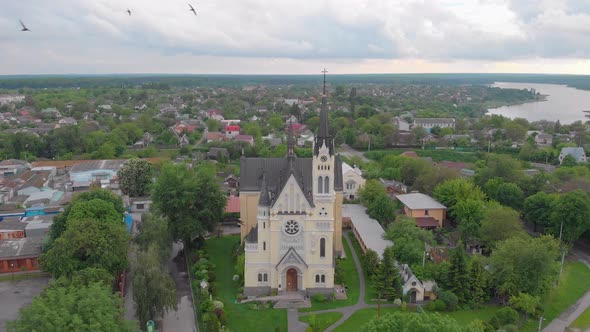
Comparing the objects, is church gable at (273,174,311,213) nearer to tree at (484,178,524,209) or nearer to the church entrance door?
the church entrance door

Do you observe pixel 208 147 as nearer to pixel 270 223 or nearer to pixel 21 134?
pixel 21 134

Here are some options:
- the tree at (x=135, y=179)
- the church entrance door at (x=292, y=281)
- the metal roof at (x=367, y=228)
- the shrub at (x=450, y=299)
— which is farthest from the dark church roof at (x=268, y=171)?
the tree at (x=135, y=179)

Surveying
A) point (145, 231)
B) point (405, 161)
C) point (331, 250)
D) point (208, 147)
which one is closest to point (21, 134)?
point (208, 147)

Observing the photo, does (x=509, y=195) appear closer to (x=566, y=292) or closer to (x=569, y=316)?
(x=566, y=292)

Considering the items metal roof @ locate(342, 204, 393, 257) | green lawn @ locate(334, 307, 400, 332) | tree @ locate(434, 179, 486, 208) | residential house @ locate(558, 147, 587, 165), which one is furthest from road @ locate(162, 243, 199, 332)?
residential house @ locate(558, 147, 587, 165)

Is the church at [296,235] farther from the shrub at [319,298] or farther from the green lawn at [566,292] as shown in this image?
the green lawn at [566,292]

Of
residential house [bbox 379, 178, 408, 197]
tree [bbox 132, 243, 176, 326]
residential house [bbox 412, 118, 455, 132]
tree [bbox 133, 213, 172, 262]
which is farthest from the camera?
residential house [bbox 412, 118, 455, 132]

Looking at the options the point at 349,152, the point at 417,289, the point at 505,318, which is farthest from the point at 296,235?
the point at 349,152
